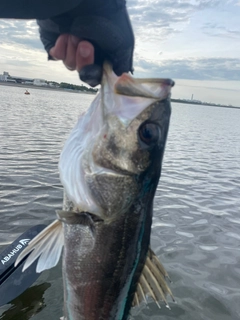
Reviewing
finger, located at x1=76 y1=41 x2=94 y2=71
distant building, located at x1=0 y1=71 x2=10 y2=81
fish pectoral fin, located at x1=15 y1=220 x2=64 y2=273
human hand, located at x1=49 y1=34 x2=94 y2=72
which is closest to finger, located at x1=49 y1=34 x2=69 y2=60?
human hand, located at x1=49 y1=34 x2=94 y2=72

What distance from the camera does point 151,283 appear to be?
260 centimetres

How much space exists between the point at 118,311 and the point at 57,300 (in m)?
3.05

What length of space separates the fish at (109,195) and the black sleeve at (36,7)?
0.53 m

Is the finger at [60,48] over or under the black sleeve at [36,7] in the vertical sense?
under

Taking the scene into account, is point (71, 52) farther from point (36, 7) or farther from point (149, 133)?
point (149, 133)

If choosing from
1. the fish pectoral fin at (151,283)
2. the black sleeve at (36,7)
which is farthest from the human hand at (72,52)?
the fish pectoral fin at (151,283)

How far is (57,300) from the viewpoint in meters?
5.26

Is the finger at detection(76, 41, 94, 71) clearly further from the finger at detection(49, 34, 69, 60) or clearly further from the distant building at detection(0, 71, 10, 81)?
the distant building at detection(0, 71, 10, 81)

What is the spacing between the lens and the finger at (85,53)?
8.21ft

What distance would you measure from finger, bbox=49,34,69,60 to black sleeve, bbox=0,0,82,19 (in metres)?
0.22

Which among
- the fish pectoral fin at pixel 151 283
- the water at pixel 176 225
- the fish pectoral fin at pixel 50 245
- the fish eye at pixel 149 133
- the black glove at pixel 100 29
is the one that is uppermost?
the black glove at pixel 100 29

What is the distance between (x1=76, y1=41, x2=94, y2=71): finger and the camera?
250 centimetres

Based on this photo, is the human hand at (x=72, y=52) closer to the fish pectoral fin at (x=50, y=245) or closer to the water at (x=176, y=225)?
the fish pectoral fin at (x=50, y=245)

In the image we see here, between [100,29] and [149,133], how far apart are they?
0.81 metres
